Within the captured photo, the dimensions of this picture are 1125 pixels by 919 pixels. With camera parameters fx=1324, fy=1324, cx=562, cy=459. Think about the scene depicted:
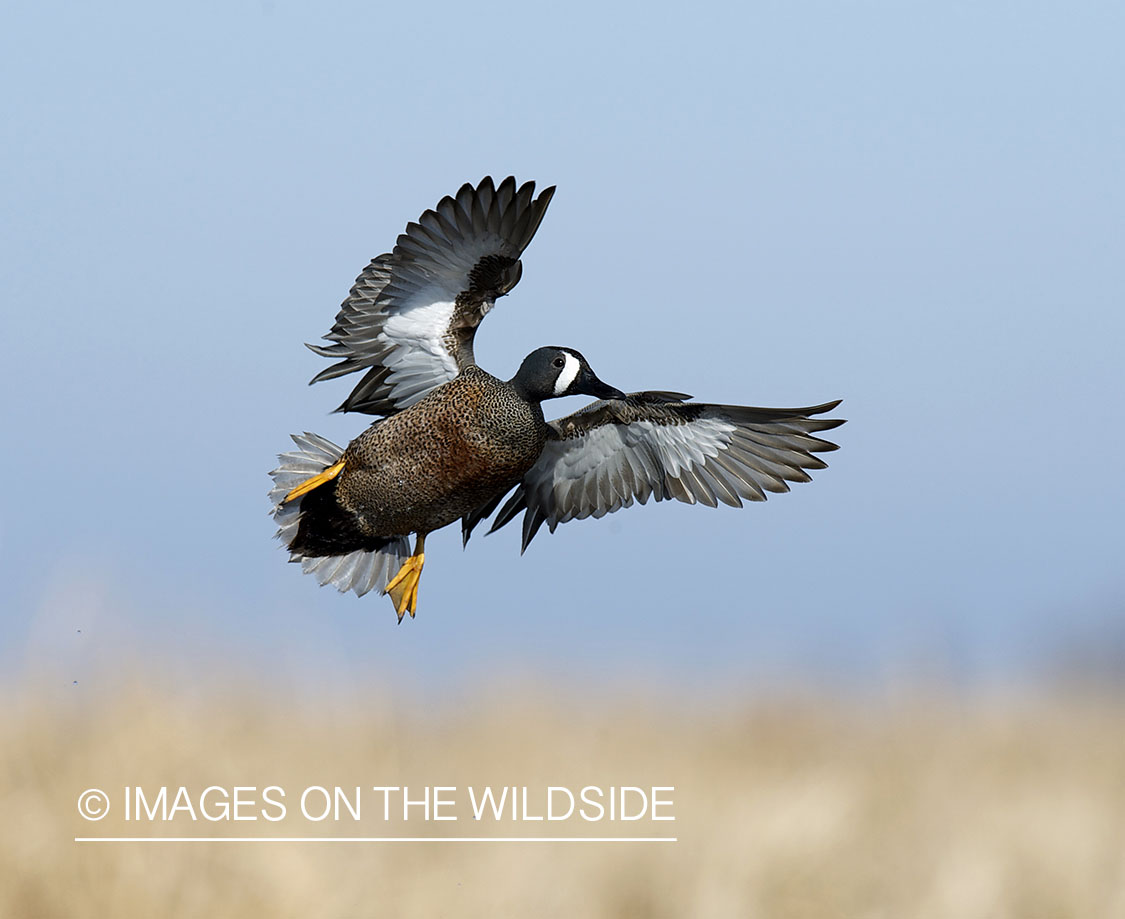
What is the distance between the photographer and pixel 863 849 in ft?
14.1

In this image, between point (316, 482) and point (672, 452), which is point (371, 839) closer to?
point (316, 482)

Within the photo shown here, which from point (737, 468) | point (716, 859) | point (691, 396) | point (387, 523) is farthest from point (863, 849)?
point (387, 523)

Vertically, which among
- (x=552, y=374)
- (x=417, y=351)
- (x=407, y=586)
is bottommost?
(x=407, y=586)

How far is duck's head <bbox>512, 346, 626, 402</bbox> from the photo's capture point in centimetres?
370

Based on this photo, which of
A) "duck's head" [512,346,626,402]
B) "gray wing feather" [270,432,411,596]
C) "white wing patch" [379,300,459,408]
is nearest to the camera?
"duck's head" [512,346,626,402]

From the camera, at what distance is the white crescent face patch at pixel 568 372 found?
3705mm

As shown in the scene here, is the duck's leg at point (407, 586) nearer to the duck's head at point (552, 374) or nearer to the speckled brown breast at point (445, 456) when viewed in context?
the speckled brown breast at point (445, 456)

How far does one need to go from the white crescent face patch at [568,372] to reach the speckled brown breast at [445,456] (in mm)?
→ 93

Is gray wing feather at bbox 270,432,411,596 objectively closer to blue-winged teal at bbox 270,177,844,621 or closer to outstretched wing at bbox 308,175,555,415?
blue-winged teal at bbox 270,177,844,621

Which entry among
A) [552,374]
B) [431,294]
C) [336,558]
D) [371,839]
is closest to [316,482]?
[336,558]

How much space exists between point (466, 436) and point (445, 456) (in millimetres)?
79

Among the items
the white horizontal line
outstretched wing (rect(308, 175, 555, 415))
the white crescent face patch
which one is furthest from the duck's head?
the white horizontal line

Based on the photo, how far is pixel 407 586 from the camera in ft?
12.1

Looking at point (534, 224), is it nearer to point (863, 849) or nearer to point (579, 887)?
point (579, 887)
